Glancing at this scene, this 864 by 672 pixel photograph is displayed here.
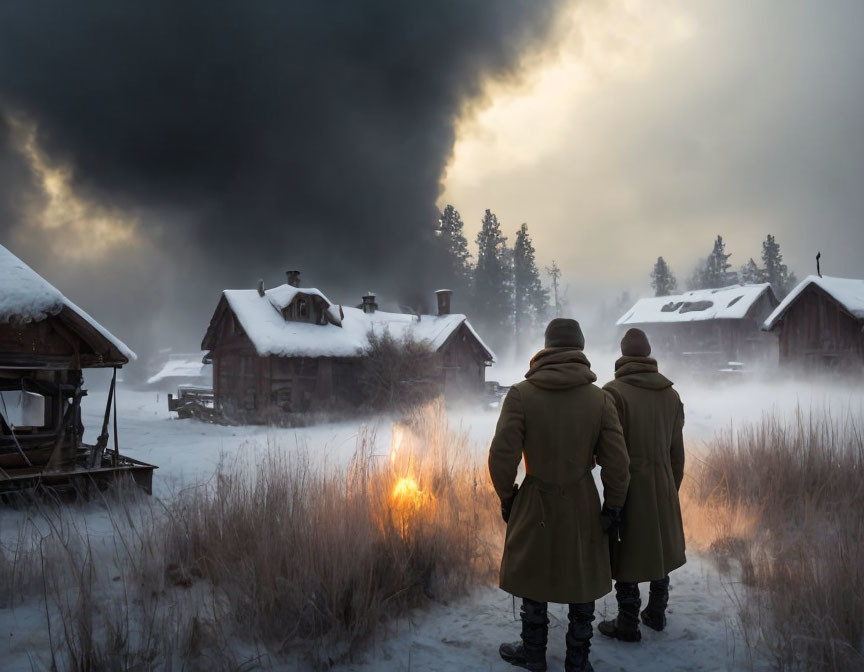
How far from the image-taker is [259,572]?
3721 millimetres

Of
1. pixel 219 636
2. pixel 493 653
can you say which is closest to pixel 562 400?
pixel 493 653

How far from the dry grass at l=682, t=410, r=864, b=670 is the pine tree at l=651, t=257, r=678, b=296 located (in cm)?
4936

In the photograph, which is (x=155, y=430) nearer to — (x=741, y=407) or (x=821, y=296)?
(x=741, y=407)

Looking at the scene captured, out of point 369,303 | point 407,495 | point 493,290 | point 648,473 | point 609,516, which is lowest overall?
point 407,495

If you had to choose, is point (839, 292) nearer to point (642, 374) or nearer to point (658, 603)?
point (642, 374)

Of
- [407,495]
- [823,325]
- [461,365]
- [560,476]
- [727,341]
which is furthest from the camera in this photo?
[727,341]

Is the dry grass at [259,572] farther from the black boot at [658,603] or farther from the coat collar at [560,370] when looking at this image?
→ the coat collar at [560,370]

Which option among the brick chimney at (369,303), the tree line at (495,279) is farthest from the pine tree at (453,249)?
the brick chimney at (369,303)

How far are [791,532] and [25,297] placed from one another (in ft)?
34.0

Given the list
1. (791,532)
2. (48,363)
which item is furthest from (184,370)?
(791,532)

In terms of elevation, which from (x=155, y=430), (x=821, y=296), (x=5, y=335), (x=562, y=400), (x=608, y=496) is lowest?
(x=155, y=430)

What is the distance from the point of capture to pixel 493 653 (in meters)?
3.51

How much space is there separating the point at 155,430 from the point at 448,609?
16664mm

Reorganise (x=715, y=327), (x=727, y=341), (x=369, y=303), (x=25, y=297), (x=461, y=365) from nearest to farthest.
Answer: (x=25, y=297) → (x=461, y=365) → (x=369, y=303) → (x=727, y=341) → (x=715, y=327)
